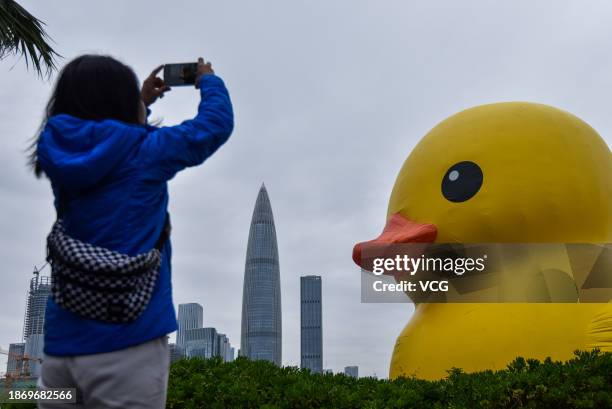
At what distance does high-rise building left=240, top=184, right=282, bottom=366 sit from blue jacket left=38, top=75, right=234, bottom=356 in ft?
399

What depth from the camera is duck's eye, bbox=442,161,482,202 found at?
609 centimetres

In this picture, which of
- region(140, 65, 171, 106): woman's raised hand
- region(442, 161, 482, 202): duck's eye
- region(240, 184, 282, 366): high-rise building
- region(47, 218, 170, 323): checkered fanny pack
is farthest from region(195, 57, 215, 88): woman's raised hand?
region(240, 184, 282, 366): high-rise building

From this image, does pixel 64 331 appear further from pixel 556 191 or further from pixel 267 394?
pixel 556 191

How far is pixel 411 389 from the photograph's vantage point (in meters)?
4.47

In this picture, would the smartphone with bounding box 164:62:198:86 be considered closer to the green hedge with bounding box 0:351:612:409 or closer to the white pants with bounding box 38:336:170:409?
the white pants with bounding box 38:336:170:409

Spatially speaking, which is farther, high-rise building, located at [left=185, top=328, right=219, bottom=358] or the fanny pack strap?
high-rise building, located at [left=185, top=328, right=219, bottom=358]

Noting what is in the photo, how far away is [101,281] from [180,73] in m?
0.80

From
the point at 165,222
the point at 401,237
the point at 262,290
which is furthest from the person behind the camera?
the point at 262,290

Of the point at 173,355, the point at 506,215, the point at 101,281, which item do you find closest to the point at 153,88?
the point at 101,281

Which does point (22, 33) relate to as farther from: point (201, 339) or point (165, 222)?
point (201, 339)

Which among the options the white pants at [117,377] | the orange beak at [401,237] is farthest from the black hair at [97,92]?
the orange beak at [401,237]

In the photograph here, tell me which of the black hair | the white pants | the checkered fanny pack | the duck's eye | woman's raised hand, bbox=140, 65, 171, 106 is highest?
the duck's eye

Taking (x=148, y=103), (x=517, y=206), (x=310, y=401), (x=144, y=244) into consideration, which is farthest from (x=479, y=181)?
(x=144, y=244)

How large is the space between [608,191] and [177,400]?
4.36 metres
